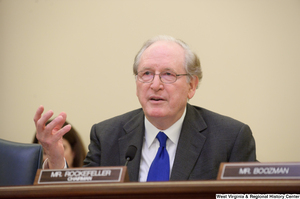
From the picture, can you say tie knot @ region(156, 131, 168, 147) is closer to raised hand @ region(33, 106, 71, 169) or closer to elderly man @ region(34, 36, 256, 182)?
elderly man @ region(34, 36, 256, 182)

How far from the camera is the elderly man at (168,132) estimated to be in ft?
5.79

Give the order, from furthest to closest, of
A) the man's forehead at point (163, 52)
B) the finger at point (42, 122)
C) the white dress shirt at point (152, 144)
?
the man's forehead at point (163, 52), the white dress shirt at point (152, 144), the finger at point (42, 122)

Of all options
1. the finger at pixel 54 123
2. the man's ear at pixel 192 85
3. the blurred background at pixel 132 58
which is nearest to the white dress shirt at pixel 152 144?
the man's ear at pixel 192 85

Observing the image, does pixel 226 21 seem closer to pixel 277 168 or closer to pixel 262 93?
pixel 262 93

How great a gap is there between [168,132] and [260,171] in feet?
2.82

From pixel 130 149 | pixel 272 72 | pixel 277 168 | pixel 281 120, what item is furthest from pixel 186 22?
pixel 277 168

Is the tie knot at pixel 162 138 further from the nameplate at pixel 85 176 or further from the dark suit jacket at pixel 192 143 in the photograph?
the nameplate at pixel 85 176

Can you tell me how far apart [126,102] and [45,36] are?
1.19 metres

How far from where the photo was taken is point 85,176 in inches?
46.9

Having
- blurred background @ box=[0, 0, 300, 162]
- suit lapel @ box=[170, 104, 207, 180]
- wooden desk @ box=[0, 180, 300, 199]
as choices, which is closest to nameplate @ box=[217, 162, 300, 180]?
wooden desk @ box=[0, 180, 300, 199]

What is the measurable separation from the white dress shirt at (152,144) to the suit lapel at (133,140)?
4 cm

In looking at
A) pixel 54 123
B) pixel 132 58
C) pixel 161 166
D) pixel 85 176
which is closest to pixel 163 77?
pixel 161 166

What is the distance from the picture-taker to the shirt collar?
191cm

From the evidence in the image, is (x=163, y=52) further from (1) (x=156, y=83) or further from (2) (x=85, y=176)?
(2) (x=85, y=176)
